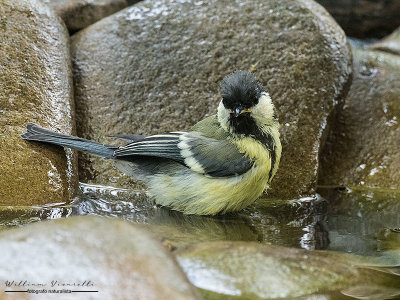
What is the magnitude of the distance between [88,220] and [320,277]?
1.21m

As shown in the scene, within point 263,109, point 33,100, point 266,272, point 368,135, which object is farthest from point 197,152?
point 368,135

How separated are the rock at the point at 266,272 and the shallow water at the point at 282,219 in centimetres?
18

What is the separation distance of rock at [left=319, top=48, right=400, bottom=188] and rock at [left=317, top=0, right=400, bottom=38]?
7.72 ft

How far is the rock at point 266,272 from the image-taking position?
7.32 ft

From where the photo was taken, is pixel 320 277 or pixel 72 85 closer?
pixel 320 277

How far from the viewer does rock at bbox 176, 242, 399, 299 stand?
87.9 inches

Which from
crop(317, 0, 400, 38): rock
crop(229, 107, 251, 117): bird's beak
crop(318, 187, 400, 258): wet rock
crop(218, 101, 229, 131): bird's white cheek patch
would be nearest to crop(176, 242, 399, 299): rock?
crop(318, 187, 400, 258): wet rock

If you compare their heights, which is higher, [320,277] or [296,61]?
[296,61]

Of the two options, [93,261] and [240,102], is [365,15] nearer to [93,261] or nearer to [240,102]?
[240,102]

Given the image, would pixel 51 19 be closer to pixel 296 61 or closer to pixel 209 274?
pixel 296 61

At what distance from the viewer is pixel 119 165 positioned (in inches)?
151

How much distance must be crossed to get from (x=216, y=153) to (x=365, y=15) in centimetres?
483

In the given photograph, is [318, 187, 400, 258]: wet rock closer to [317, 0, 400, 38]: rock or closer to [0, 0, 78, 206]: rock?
[0, 0, 78, 206]: rock

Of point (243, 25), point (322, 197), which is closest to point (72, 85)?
point (243, 25)
